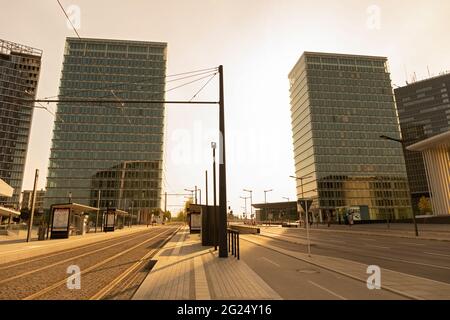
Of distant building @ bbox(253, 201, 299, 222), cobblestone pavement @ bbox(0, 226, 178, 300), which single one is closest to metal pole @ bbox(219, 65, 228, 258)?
cobblestone pavement @ bbox(0, 226, 178, 300)

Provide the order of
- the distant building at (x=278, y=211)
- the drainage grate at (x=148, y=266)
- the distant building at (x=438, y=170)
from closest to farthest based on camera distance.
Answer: the drainage grate at (x=148, y=266), the distant building at (x=438, y=170), the distant building at (x=278, y=211)

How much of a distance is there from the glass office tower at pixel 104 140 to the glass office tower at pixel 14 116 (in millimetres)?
43300

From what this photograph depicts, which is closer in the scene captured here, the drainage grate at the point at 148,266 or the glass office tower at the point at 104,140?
the drainage grate at the point at 148,266

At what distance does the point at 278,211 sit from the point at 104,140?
8103 cm

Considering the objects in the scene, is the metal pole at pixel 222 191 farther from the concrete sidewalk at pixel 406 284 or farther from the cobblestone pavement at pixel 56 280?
the concrete sidewalk at pixel 406 284

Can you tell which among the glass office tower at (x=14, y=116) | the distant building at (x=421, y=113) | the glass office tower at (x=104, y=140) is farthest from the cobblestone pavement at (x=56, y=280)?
the distant building at (x=421, y=113)

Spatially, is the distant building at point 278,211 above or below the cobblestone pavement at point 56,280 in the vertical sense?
above

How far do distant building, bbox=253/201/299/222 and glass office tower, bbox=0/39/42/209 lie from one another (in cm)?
11263

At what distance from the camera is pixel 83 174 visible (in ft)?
344

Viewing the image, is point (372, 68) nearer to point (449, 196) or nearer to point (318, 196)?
point (318, 196)

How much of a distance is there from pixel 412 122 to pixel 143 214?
150136 mm

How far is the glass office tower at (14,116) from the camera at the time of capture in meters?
135

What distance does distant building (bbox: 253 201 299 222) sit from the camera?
123250mm
